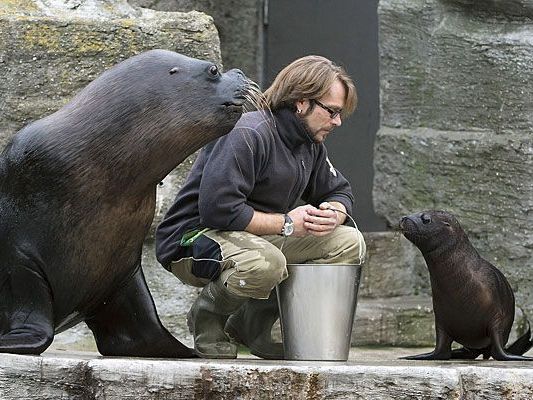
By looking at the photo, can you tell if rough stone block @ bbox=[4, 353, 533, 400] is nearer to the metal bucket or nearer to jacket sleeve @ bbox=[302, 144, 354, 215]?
the metal bucket

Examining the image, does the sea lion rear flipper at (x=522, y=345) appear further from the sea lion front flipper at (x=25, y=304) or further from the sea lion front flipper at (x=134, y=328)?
the sea lion front flipper at (x=25, y=304)

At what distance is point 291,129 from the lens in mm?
4426

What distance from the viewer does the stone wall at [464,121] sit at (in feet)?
21.6

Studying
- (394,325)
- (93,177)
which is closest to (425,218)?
(394,325)

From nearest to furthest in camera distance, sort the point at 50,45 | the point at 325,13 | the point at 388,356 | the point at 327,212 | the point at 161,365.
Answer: the point at 161,365
the point at 327,212
the point at 50,45
the point at 388,356
the point at 325,13

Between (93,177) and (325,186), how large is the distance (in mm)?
1074

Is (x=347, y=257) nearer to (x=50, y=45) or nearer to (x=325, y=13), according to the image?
(x=50, y=45)

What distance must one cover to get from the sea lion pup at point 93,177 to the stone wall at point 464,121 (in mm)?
2820

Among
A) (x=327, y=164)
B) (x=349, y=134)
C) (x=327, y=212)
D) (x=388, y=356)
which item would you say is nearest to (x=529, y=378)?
(x=327, y=212)

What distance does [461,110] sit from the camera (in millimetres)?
6777

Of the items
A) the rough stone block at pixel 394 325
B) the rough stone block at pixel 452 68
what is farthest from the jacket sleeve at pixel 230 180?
the rough stone block at pixel 452 68

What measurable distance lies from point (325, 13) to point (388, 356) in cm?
287

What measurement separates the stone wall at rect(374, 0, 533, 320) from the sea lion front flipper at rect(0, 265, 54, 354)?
3.26 meters

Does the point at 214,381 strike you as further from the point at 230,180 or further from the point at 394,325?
the point at 394,325
